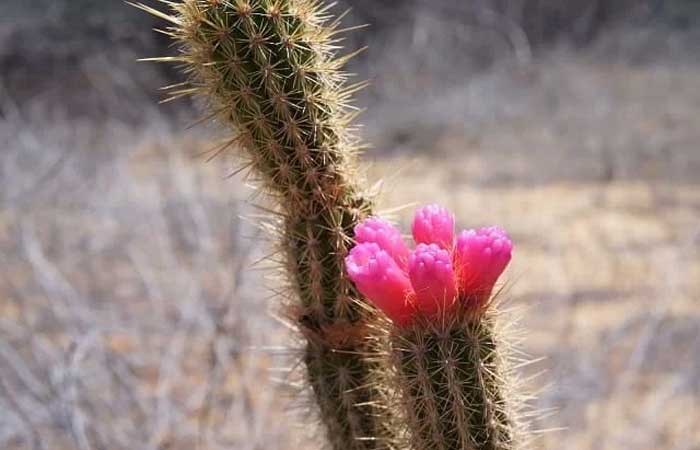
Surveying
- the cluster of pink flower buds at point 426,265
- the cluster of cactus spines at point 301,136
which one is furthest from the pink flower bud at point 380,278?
the cluster of cactus spines at point 301,136

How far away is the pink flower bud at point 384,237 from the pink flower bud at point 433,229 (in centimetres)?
3

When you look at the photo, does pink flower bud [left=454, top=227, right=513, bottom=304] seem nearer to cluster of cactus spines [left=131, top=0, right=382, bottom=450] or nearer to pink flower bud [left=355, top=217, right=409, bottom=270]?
pink flower bud [left=355, top=217, right=409, bottom=270]

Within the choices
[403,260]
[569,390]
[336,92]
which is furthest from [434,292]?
[569,390]

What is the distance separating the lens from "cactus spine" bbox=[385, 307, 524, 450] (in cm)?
126

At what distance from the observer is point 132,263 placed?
4.32 m

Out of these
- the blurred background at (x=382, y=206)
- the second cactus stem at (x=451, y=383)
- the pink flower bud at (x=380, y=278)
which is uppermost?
the pink flower bud at (x=380, y=278)

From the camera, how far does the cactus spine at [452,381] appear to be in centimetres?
126

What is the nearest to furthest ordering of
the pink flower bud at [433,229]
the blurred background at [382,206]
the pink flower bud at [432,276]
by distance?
the pink flower bud at [432,276] → the pink flower bud at [433,229] → the blurred background at [382,206]

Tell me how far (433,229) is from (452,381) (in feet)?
0.66

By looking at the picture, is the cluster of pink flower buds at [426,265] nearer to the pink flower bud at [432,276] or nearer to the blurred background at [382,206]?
the pink flower bud at [432,276]

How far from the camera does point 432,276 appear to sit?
1.19 metres

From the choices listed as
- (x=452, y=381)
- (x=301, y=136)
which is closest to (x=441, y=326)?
(x=452, y=381)

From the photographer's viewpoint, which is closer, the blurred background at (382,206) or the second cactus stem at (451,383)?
the second cactus stem at (451,383)

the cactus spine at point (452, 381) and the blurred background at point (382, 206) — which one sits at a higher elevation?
the cactus spine at point (452, 381)
